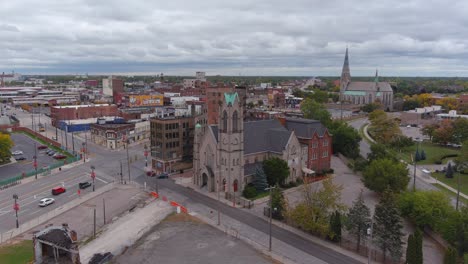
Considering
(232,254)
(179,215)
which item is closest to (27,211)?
(179,215)

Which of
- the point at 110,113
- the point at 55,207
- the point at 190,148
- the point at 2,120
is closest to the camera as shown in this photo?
the point at 55,207

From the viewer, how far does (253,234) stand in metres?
48.6

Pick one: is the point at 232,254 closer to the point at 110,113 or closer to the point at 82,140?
the point at 82,140

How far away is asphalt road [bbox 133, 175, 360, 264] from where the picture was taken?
42.7 meters

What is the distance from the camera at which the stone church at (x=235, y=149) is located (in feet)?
206

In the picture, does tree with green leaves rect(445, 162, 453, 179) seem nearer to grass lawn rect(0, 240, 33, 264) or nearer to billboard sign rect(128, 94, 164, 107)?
grass lawn rect(0, 240, 33, 264)

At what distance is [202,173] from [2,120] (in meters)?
108

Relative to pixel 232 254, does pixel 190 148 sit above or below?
above

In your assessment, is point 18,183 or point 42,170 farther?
point 42,170

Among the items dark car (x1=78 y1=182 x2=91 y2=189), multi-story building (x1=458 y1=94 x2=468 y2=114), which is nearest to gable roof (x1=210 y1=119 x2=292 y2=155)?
dark car (x1=78 y1=182 x2=91 y2=189)

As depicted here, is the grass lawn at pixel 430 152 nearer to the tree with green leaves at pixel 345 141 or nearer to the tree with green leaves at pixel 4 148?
the tree with green leaves at pixel 345 141

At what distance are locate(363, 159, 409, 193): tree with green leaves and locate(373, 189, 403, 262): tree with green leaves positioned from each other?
60.3ft

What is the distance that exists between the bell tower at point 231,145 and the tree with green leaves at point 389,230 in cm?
2642

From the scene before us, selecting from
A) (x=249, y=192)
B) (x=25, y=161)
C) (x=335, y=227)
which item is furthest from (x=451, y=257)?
(x=25, y=161)
